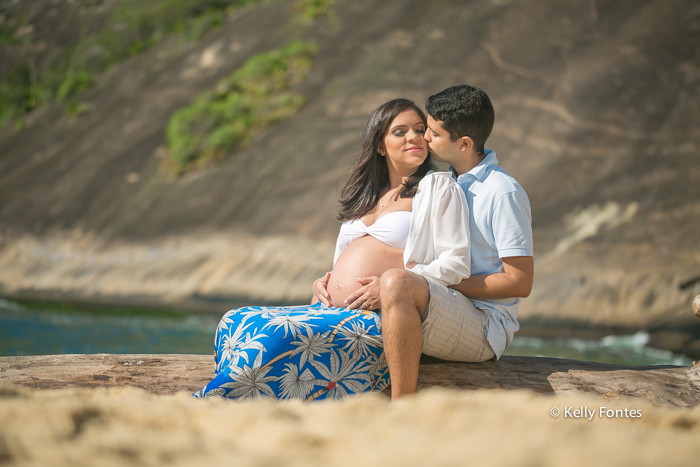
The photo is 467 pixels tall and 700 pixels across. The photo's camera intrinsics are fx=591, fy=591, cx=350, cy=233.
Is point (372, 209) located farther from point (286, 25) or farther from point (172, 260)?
point (286, 25)

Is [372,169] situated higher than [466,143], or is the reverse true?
[466,143]

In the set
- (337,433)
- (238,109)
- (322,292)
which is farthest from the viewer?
(238,109)

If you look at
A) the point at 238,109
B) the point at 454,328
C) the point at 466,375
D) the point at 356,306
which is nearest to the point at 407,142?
the point at 356,306

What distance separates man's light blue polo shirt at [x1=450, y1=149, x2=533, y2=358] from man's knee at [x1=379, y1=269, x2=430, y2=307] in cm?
47

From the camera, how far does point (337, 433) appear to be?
133cm

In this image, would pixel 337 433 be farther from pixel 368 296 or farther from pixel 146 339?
pixel 146 339

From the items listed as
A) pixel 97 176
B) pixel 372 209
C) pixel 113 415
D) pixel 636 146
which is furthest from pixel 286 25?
pixel 113 415

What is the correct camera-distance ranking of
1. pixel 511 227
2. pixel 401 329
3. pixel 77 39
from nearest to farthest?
pixel 401 329 → pixel 511 227 → pixel 77 39

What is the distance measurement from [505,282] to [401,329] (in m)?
0.62

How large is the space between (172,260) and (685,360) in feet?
30.6

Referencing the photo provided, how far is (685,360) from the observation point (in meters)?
7.83

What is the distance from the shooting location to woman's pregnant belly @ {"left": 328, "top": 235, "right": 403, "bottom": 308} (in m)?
3.00

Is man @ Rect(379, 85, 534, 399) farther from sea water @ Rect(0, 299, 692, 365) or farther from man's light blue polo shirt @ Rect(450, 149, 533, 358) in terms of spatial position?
sea water @ Rect(0, 299, 692, 365)

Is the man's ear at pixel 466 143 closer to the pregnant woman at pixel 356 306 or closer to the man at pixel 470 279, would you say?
the man at pixel 470 279
